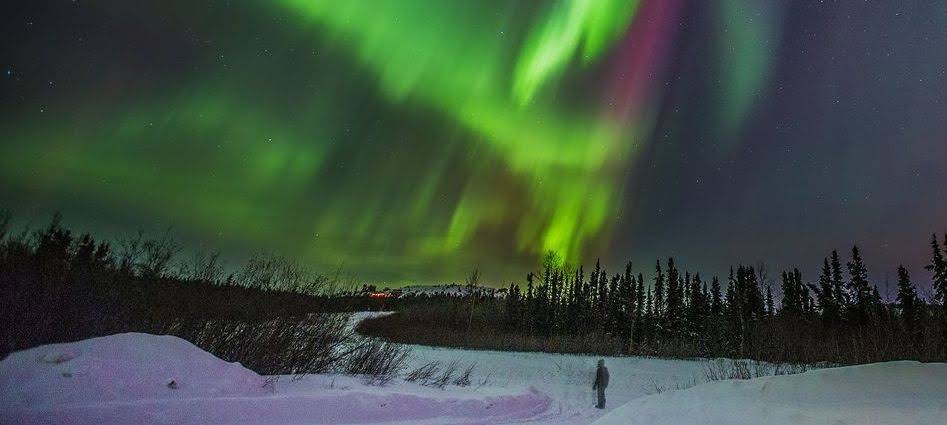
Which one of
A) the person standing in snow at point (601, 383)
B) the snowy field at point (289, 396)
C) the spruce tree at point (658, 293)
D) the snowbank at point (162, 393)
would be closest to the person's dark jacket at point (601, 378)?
the person standing in snow at point (601, 383)

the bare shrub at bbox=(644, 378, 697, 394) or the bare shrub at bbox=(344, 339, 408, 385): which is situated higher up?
the bare shrub at bbox=(344, 339, 408, 385)

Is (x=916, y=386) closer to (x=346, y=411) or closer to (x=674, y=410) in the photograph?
(x=674, y=410)

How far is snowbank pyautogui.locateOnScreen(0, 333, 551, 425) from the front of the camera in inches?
251

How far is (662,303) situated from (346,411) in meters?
87.9

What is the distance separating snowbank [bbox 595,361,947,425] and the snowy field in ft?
0.04

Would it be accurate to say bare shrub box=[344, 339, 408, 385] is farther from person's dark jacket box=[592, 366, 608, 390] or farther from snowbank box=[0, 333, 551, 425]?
person's dark jacket box=[592, 366, 608, 390]

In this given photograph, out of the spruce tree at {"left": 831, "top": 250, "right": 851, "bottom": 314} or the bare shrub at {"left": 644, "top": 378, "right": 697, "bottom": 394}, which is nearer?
the bare shrub at {"left": 644, "top": 378, "right": 697, "bottom": 394}

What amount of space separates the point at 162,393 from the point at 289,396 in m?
2.09

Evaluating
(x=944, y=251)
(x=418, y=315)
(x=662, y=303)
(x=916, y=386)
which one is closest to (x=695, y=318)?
(x=662, y=303)

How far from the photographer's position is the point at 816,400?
6.91m

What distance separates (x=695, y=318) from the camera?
248 feet

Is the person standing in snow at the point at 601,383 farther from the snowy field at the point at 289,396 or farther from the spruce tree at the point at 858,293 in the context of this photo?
the spruce tree at the point at 858,293

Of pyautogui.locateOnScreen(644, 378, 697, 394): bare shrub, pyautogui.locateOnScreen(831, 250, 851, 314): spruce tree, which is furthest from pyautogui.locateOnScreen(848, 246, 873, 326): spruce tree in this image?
pyautogui.locateOnScreen(644, 378, 697, 394): bare shrub

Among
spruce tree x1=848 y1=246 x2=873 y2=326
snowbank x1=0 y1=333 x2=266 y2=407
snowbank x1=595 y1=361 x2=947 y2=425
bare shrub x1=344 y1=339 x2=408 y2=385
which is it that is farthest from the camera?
spruce tree x1=848 y1=246 x2=873 y2=326
